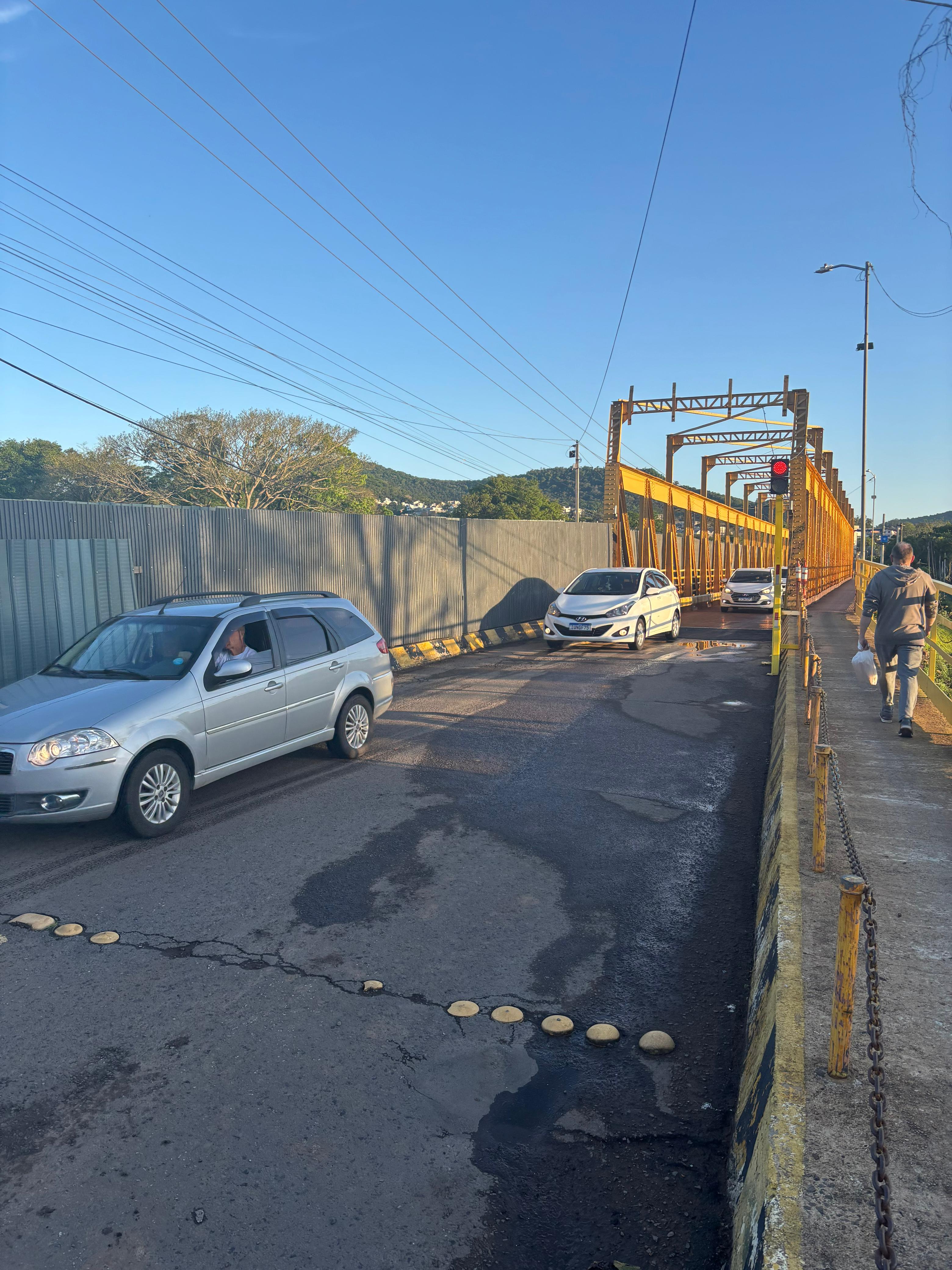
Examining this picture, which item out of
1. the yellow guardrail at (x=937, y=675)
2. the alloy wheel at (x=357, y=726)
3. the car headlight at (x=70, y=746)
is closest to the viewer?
the car headlight at (x=70, y=746)

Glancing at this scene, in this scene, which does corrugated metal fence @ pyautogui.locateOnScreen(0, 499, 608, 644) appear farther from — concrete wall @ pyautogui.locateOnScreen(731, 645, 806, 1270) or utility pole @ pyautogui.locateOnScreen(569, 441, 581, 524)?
utility pole @ pyautogui.locateOnScreen(569, 441, 581, 524)

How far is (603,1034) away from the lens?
149 inches

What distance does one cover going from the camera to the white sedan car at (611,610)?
56.4 ft

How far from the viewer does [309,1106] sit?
3.26 m

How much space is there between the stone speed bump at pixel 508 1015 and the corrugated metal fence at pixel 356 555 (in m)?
8.32

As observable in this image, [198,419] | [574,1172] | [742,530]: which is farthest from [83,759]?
[742,530]

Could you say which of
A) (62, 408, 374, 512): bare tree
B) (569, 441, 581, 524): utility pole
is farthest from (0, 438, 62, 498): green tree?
(569, 441, 581, 524): utility pole

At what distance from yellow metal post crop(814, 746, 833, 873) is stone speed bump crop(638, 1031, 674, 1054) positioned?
159cm

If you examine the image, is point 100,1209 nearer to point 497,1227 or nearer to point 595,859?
point 497,1227

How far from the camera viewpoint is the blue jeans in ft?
27.1

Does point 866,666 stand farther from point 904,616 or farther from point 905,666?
point 904,616

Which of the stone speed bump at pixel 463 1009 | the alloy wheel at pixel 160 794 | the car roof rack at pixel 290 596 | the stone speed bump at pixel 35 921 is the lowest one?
the stone speed bump at pixel 463 1009

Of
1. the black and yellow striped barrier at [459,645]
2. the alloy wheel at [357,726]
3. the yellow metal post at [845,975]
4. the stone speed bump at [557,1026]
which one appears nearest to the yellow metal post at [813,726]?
the stone speed bump at [557,1026]

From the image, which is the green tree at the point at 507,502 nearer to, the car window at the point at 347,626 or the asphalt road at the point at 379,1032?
the car window at the point at 347,626
